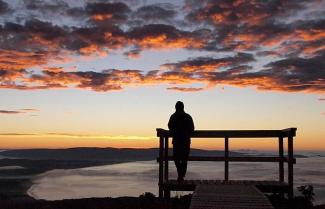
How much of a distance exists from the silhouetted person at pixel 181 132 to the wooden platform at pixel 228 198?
1490mm

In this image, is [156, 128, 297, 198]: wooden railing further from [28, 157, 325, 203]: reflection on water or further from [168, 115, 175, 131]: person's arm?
[28, 157, 325, 203]: reflection on water

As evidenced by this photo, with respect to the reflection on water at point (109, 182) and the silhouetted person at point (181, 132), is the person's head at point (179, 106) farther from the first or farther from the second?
the reflection on water at point (109, 182)

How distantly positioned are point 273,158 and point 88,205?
510 cm

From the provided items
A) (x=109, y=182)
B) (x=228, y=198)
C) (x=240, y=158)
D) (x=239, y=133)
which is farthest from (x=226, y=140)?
(x=109, y=182)

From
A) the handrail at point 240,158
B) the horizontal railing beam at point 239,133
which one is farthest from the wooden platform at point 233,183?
the horizontal railing beam at point 239,133

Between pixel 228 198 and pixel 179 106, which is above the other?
pixel 179 106

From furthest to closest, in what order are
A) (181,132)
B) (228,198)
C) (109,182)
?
(109,182) → (181,132) → (228,198)

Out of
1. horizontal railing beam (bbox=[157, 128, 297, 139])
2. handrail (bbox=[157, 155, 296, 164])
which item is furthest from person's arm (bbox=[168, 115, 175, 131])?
handrail (bbox=[157, 155, 296, 164])

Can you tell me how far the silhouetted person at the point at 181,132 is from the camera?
11445 mm

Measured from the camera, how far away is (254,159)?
11422mm

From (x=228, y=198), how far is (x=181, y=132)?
2.81 meters

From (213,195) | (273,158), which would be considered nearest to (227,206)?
(213,195)

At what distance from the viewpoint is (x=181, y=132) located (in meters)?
11.5

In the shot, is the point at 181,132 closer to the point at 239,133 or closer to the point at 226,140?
the point at 226,140
